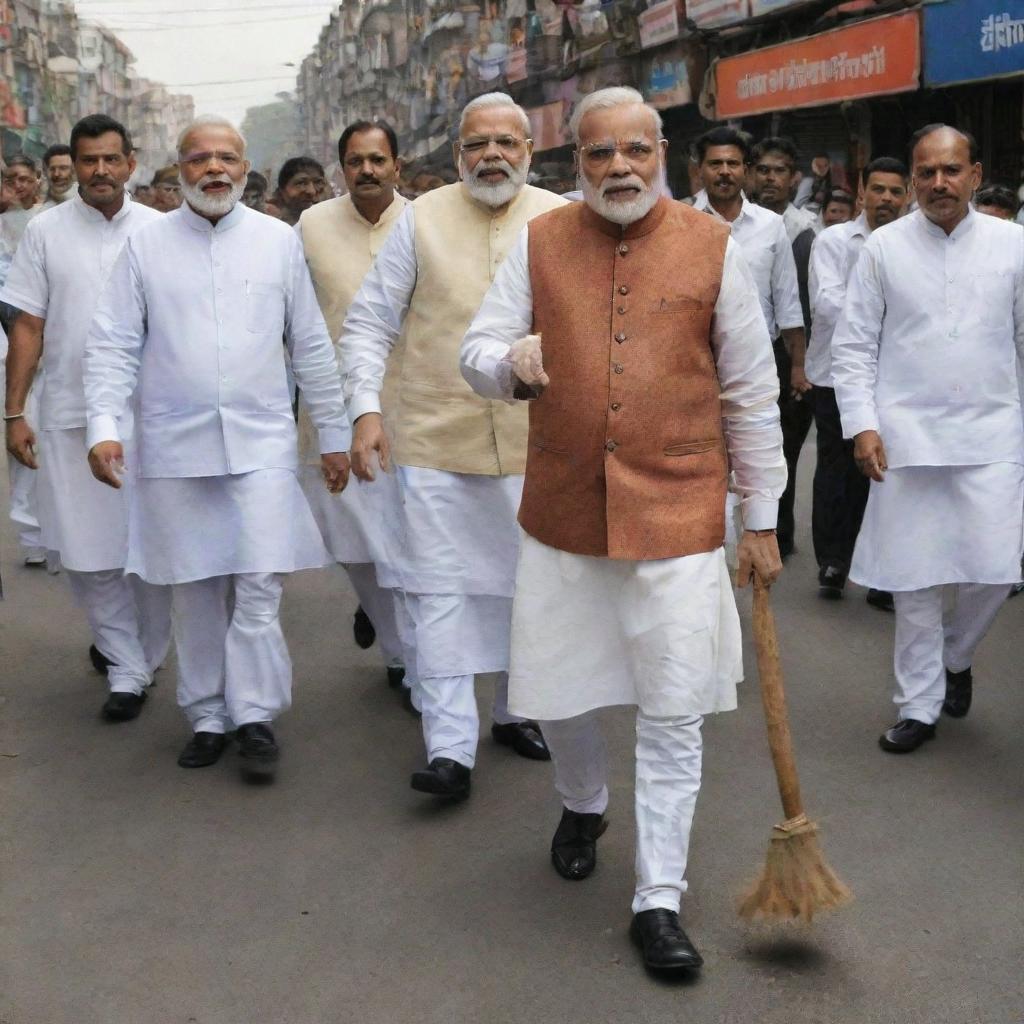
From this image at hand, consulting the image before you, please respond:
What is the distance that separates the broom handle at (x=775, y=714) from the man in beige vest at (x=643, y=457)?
11 cm

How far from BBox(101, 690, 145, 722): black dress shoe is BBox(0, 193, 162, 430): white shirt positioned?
103 centimetres

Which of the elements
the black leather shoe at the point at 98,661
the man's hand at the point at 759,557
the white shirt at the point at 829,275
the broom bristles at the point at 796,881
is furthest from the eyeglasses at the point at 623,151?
the white shirt at the point at 829,275

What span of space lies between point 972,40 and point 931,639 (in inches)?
386

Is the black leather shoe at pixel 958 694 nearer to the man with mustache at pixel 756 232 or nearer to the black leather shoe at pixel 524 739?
the black leather shoe at pixel 524 739

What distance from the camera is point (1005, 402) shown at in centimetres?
546

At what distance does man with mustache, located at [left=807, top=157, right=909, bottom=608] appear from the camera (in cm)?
759

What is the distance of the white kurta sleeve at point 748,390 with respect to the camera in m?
3.93

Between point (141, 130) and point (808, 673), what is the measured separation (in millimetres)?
167684

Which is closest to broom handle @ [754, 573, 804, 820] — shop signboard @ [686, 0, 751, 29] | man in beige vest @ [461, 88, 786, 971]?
man in beige vest @ [461, 88, 786, 971]

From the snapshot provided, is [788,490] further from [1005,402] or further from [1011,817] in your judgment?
[1011,817]

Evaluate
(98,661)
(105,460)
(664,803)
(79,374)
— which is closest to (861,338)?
(664,803)

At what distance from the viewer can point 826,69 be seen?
1705 centimetres

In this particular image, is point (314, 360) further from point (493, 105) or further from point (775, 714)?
point (775, 714)

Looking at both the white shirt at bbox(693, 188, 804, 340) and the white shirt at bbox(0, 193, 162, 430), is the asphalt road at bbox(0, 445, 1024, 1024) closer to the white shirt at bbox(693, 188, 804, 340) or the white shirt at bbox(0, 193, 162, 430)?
the white shirt at bbox(0, 193, 162, 430)
